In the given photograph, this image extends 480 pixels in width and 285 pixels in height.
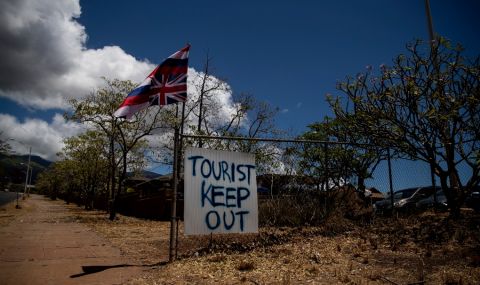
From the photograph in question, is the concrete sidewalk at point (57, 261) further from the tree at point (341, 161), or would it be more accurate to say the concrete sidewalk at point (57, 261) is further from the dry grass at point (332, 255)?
the tree at point (341, 161)

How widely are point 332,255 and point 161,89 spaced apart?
4.53 m

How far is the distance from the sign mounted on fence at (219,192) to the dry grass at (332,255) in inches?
21.5

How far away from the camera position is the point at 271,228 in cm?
855

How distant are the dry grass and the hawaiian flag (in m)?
2.99

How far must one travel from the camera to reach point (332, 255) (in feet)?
20.1

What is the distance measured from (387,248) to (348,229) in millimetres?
1703

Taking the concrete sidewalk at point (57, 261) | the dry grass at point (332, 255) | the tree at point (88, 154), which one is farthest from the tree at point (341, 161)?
the tree at point (88, 154)

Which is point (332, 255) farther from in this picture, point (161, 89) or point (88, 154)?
point (88, 154)

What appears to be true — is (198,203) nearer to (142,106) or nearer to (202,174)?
(202,174)


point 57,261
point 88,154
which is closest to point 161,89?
point 57,261

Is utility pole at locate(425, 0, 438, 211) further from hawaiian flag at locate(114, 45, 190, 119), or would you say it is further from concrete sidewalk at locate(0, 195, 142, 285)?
concrete sidewalk at locate(0, 195, 142, 285)

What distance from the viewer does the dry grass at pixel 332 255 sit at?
4.89m

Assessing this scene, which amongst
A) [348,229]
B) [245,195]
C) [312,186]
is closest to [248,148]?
[312,186]

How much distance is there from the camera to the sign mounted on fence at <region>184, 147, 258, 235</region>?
6125mm
